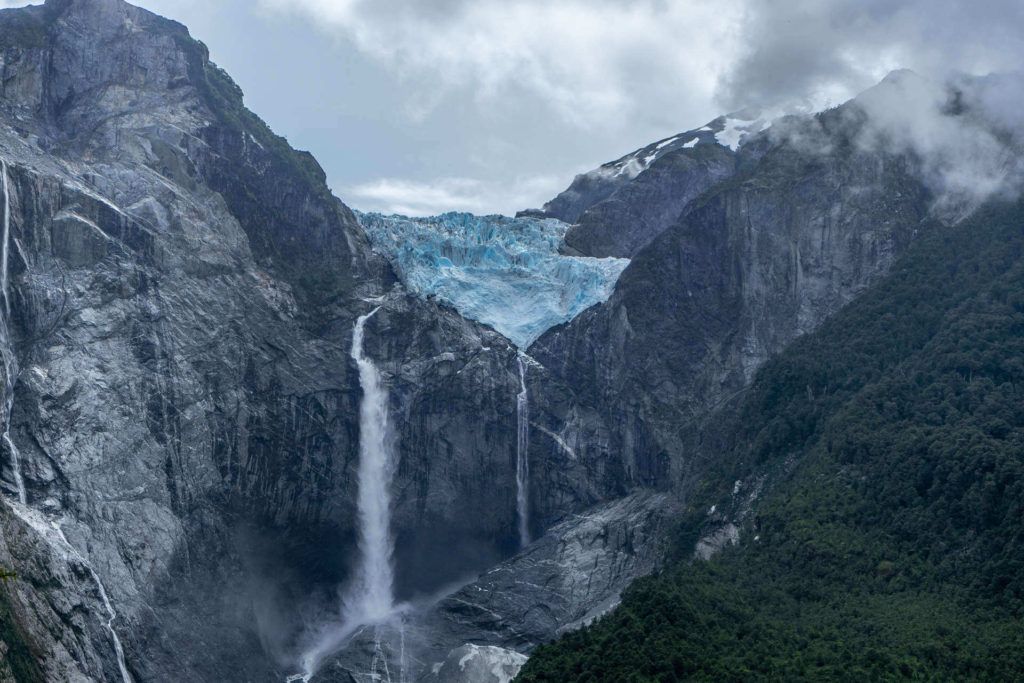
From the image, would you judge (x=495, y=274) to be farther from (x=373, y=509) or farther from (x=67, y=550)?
(x=67, y=550)

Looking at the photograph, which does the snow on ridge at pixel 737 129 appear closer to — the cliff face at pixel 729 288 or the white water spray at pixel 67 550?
the cliff face at pixel 729 288

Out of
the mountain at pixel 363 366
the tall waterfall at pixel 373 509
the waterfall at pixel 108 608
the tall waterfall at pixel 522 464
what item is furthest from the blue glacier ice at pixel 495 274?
the waterfall at pixel 108 608

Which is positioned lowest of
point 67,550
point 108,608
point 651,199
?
point 108,608

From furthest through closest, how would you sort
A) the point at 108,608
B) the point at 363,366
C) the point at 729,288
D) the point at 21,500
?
1. the point at 729,288
2. the point at 363,366
3. the point at 108,608
4. the point at 21,500

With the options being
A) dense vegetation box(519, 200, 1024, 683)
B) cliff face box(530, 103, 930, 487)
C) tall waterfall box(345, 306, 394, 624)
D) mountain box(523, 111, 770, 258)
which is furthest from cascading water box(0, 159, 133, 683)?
mountain box(523, 111, 770, 258)

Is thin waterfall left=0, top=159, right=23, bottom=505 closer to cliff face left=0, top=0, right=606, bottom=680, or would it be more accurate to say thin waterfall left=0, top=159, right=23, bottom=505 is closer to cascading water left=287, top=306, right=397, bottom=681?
cliff face left=0, top=0, right=606, bottom=680

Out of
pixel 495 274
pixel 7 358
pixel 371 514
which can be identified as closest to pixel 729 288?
pixel 495 274
